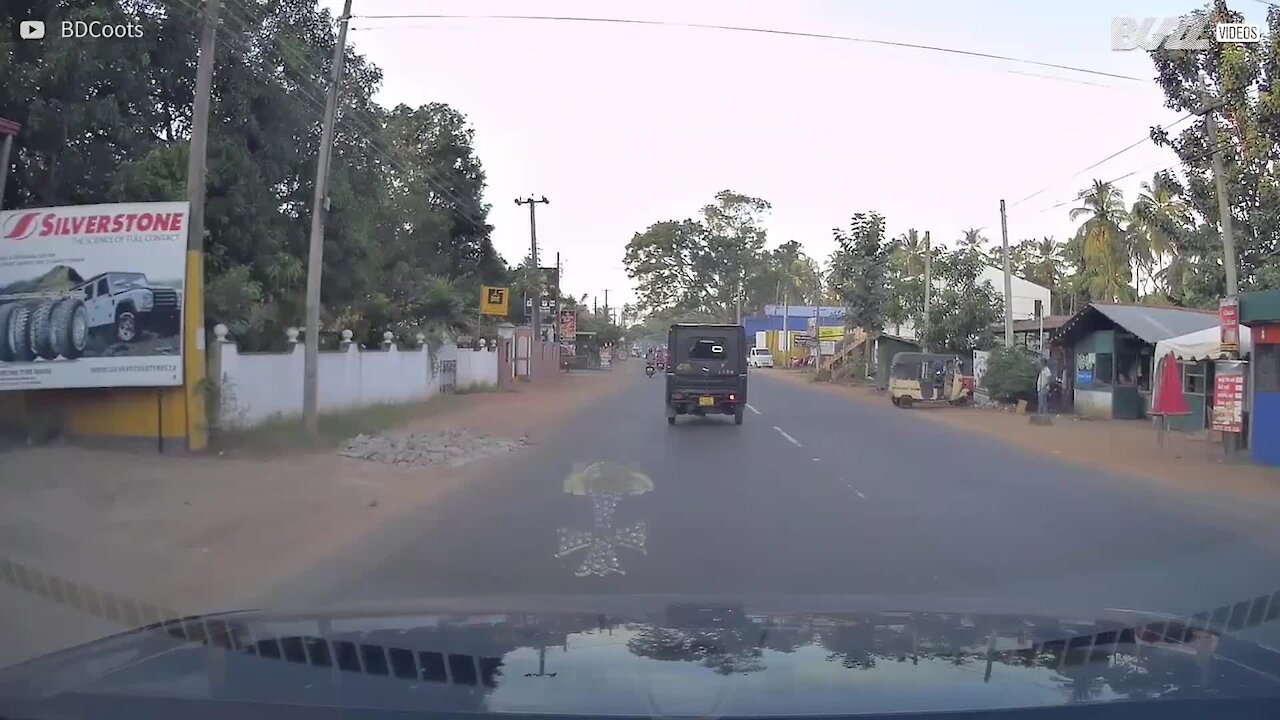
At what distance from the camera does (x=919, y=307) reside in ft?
160

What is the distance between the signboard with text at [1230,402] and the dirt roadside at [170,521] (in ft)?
41.4

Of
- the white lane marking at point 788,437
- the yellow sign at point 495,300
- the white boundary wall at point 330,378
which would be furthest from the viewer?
the yellow sign at point 495,300

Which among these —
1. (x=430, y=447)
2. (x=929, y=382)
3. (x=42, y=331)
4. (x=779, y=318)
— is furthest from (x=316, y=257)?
(x=779, y=318)

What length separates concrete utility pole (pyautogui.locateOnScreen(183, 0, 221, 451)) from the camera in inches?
635

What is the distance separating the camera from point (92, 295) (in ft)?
53.3

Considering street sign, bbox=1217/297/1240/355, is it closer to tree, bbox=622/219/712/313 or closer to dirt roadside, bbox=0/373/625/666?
dirt roadside, bbox=0/373/625/666

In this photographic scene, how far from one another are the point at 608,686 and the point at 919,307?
47.0 m

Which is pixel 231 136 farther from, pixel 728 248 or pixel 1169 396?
pixel 728 248

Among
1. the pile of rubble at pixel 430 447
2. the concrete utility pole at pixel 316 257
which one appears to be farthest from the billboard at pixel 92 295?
the pile of rubble at pixel 430 447

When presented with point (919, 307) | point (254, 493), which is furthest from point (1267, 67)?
point (919, 307)

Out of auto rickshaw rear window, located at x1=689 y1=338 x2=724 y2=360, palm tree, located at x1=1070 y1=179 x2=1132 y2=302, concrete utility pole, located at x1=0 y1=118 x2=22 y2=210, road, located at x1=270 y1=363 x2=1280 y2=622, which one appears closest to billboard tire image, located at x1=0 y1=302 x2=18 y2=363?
concrete utility pole, located at x1=0 y1=118 x2=22 y2=210

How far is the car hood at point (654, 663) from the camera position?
3.45m

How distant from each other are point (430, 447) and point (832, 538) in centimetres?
953

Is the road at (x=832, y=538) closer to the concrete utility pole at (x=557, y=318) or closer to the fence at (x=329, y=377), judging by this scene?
the fence at (x=329, y=377)
